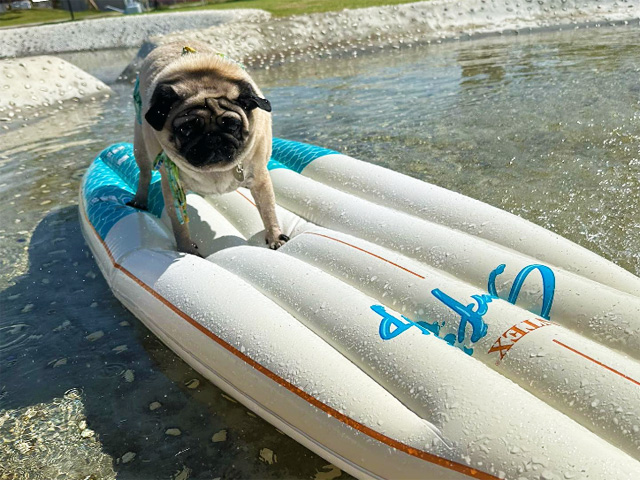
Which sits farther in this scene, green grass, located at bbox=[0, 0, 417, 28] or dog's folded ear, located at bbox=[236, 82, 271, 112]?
green grass, located at bbox=[0, 0, 417, 28]

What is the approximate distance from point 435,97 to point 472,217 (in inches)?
197

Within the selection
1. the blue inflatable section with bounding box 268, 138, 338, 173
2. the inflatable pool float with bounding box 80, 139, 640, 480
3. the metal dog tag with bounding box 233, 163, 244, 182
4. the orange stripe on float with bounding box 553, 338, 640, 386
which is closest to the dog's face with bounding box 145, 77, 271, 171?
the metal dog tag with bounding box 233, 163, 244, 182

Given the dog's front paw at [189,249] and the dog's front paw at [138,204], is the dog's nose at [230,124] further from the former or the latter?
the dog's front paw at [138,204]

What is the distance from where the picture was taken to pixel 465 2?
1434 centimetres

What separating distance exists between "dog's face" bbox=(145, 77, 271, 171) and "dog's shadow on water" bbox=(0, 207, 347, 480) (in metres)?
1.03

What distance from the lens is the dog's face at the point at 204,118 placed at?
2.61 meters

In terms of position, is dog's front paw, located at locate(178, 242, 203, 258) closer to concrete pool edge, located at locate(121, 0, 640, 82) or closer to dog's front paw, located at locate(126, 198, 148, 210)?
dog's front paw, located at locate(126, 198, 148, 210)

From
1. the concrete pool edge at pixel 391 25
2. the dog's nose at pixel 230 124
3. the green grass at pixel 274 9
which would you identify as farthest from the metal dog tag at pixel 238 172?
the green grass at pixel 274 9

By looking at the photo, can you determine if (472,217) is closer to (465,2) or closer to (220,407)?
(220,407)

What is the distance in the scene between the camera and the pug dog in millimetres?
2625

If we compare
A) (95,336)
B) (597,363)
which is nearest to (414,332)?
(597,363)

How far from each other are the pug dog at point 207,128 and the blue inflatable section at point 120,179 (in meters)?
0.61

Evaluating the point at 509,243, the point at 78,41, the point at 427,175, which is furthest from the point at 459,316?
the point at 78,41

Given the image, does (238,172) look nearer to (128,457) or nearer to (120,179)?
(128,457)
